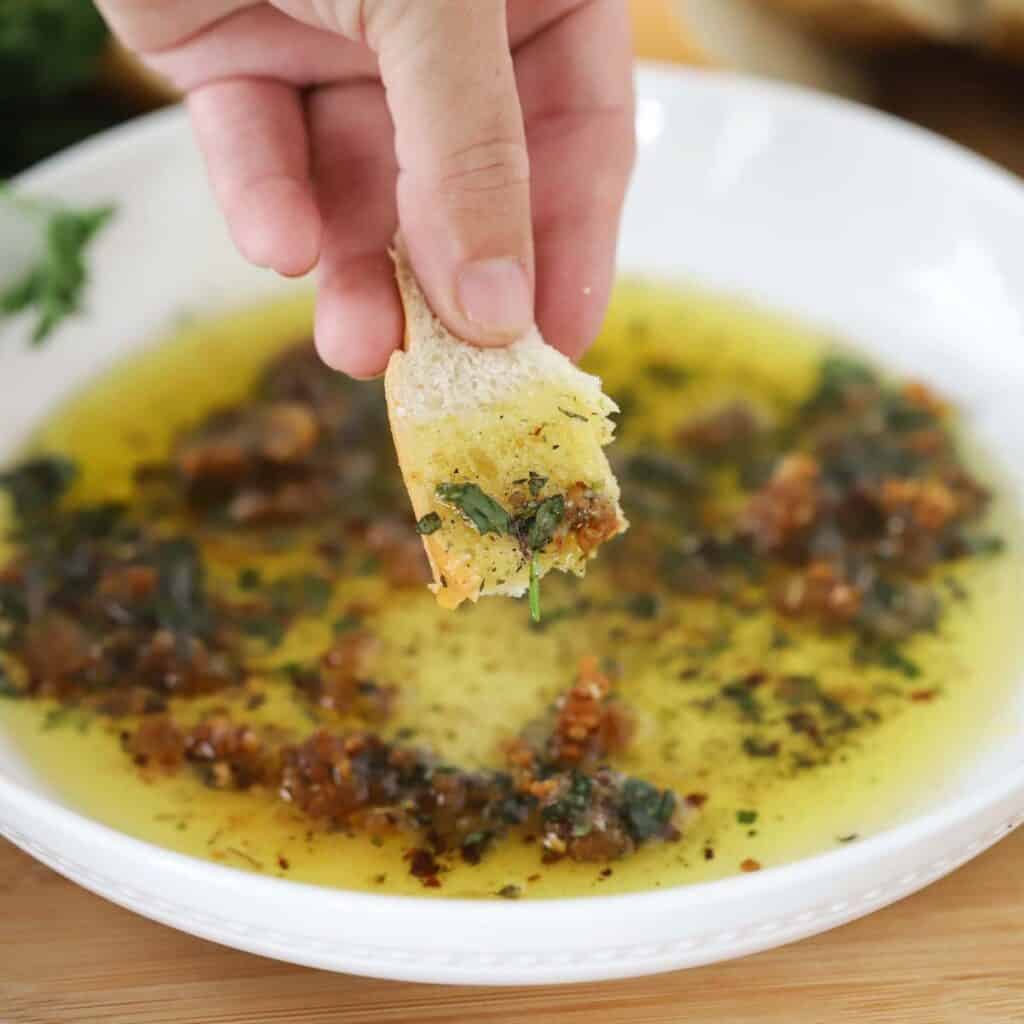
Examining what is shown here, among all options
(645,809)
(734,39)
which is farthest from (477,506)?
(734,39)

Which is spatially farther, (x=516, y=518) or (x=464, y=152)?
(x=516, y=518)

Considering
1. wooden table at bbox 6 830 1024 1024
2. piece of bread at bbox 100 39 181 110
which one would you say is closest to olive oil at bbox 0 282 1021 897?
wooden table at bbox 6 830 1024 1024

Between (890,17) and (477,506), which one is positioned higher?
(477,506)

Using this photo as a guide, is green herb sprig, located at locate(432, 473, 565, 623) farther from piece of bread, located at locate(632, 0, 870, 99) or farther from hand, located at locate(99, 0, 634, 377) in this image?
piece of bread, located at locate(632, 0, 870, 99)

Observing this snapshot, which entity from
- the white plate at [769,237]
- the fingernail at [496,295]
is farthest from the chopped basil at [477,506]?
the white plate at [769,237]

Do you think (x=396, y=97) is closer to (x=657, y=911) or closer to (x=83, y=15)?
(x=657, y=911)

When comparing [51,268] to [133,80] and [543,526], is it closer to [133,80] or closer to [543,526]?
[133,80]
